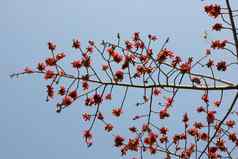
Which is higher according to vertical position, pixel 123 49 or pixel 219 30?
pixel 219 30

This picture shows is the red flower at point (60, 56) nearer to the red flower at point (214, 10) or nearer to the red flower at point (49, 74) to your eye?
the red flower at point (49, 74)

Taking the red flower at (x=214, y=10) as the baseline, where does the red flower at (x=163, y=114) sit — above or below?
below

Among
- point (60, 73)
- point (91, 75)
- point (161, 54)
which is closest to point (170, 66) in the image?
point (161, 54)

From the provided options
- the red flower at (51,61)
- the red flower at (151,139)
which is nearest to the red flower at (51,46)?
the red flower at (51,61)

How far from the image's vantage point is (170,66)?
8.12 metres

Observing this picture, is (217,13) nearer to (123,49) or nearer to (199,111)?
(123,49)

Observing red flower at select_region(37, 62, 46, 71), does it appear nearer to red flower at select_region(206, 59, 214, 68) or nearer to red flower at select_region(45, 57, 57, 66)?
red flower at select_region(45, 57, 57, 66)

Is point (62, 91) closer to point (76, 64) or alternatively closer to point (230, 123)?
point (76, 64)

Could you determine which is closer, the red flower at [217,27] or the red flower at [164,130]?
→ the red flower at [217,27]

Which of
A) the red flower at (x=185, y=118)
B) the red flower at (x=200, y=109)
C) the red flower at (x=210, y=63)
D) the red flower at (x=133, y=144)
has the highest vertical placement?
the red flower at (x=210, y=63)

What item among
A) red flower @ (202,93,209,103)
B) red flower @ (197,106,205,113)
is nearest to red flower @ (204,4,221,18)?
red flower @ (202,93,209,103)

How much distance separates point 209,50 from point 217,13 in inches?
48.3

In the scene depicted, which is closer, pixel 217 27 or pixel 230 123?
pixel 217 27

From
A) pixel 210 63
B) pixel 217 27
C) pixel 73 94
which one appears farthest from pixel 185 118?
pixel 73 94
